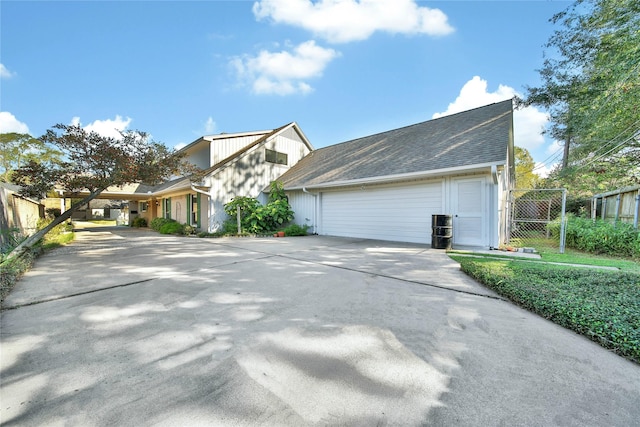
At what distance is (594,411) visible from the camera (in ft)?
4.83

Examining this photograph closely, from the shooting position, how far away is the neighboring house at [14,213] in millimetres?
6855

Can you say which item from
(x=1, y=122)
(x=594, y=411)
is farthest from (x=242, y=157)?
(x=1, y=122)

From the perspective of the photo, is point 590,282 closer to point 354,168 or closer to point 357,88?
point 354,168

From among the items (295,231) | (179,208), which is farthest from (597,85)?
(179,208)

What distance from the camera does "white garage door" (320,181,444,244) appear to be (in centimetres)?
859

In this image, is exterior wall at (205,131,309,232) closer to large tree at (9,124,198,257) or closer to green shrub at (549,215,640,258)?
large tree at (9,124,198,257)

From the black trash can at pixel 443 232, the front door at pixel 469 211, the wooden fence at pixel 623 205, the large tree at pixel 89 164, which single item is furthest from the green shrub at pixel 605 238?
the large tree at pixel 89 164

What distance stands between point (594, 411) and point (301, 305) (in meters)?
2.49

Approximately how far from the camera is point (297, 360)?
6.63 feet

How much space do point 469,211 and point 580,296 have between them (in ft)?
16.1

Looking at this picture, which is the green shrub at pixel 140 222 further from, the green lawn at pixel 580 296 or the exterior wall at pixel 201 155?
the green lawn at pixel 580 296

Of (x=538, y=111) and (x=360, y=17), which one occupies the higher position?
(x=360, y=17)

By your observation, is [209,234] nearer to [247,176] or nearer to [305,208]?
[247,176]

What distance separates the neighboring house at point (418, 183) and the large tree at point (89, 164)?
6386mm
